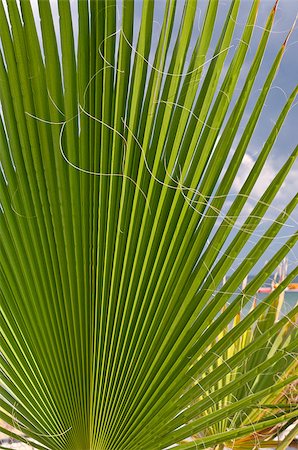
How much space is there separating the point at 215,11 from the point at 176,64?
11 cm

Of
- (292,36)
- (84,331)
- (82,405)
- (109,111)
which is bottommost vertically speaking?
(82,405)

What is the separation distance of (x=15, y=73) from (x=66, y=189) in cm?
22

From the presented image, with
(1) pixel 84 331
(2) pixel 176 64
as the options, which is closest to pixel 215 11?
(2) pixel 176 64

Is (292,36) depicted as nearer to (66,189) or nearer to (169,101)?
(169,101)

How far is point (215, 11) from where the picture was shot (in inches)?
33.7

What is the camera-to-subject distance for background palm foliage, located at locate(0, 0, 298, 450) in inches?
35.3

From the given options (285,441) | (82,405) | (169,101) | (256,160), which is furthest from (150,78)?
(285,441)

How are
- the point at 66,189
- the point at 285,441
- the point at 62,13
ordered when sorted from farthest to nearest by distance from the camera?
the point at 285,441 → the point at 66,189 → the point at 62,13

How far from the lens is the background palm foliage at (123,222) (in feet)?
2.94

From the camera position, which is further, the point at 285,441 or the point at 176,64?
the point at 285,441

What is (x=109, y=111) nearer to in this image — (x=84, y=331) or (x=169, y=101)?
(x=169, y=101)

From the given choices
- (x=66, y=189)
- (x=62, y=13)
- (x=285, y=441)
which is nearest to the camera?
(x=62, y=13)

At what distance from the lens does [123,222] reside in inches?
37.6

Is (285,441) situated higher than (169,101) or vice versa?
(169,101)
